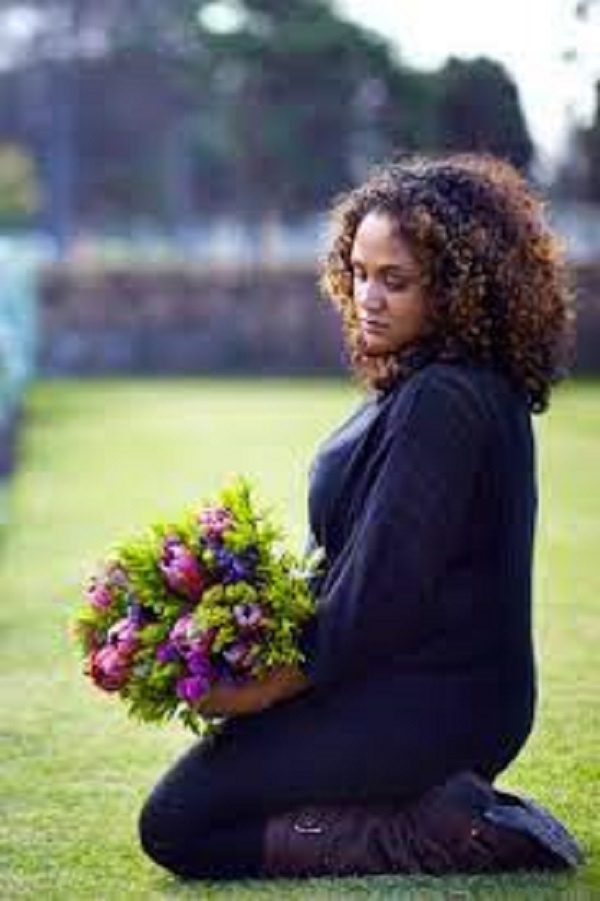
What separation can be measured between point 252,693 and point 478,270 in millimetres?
875

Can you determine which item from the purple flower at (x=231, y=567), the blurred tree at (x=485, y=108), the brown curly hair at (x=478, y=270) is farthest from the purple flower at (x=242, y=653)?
the blurred tree at (x=485, y=108)

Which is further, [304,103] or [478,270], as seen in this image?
[304,103]

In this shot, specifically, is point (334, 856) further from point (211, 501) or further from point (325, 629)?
point (211, 501)

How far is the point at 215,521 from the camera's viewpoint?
3.72 meters

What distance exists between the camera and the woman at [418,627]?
3.64 m

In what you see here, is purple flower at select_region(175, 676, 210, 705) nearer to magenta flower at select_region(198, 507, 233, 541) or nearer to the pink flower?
the pink flower

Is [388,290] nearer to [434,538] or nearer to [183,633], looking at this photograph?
[434,538]

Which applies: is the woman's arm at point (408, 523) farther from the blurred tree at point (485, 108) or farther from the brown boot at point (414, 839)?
the blurred tree at point (485, 108)

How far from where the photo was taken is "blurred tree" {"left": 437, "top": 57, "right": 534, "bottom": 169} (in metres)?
10.9

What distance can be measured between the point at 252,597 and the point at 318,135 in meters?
21.0

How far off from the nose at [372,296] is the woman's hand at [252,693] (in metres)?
0.68

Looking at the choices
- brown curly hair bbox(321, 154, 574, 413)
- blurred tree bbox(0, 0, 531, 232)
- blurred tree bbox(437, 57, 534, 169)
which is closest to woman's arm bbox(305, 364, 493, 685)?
brown curly hair bbox(321, 154, 574, 413)

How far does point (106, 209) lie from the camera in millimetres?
38281

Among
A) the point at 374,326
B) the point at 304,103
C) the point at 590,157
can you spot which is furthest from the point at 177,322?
the point at 374,326
